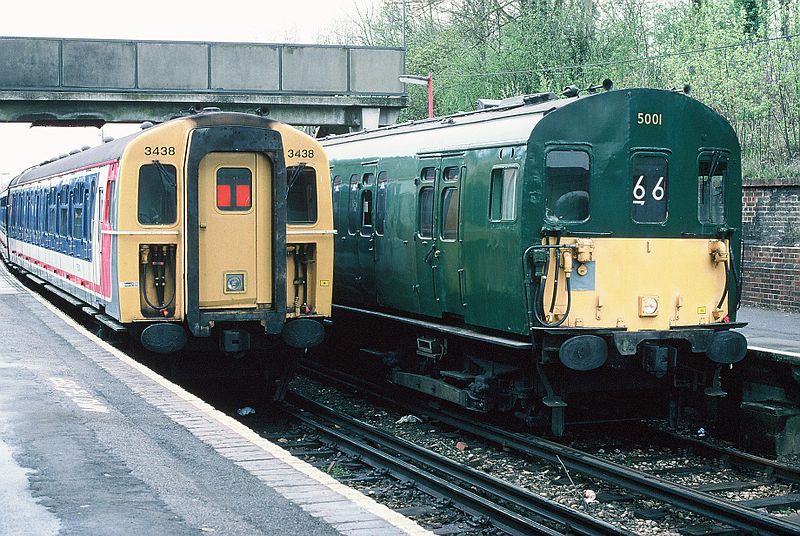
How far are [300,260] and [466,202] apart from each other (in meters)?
2.27

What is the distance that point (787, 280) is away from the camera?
18.6m

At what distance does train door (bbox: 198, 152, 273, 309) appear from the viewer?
511 inches

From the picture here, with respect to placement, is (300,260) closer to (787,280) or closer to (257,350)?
(257,350)

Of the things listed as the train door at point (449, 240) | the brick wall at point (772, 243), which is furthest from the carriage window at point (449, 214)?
the brick wall at point (772, 243)

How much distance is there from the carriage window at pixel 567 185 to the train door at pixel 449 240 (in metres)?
1.46

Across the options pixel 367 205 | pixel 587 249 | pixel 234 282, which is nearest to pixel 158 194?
pixel 234 282

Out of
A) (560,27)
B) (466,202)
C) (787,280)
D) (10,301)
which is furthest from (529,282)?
(560,27)

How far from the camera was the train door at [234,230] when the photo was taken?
1298 centimetres

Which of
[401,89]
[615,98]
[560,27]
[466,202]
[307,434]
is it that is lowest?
[307,434]

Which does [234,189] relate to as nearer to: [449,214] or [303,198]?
A: [303,198]

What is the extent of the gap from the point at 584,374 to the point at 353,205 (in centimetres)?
556

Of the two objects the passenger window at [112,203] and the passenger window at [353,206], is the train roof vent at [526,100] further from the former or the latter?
the passenger window at [112,203]

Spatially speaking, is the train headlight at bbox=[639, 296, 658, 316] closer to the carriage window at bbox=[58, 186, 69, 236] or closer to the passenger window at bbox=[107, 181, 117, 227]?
the passenger window at bbox=[107, 181, 117, 227]

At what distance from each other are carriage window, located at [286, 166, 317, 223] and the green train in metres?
1.47
